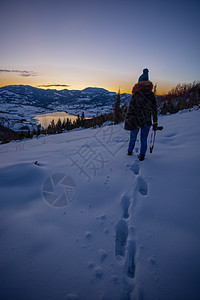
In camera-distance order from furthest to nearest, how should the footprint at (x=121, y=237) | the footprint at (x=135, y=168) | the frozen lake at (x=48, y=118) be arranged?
1. the frozen lake at (x=48, y=118)
2. the footprint at (x=135, y=168)
3. the footprint at (x=121, y=237)

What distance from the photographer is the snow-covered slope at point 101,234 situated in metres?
0.95

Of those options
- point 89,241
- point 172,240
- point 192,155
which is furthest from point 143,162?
point 89,241

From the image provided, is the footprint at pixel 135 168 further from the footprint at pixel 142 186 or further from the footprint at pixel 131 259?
the footprint at pixel 131 259

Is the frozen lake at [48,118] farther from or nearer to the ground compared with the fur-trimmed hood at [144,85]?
nearer to the ground

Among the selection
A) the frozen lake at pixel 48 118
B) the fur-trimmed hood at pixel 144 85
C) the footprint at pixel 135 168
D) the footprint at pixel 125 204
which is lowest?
the frozen lake at pixel 48 118

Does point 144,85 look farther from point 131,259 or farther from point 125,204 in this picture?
point 131,259

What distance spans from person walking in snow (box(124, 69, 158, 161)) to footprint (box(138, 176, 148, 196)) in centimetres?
79

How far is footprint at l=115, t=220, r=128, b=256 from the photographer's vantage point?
123cm

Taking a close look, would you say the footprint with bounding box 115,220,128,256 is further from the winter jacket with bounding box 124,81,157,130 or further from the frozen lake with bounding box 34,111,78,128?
the frozen lake with bounding box 34,111,78,128

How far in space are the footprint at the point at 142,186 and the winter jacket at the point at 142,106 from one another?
1307mm

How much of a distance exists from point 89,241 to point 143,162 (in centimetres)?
202

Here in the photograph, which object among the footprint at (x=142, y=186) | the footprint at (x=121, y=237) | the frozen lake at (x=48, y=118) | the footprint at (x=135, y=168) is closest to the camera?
the footprint at (x=121, y=237)

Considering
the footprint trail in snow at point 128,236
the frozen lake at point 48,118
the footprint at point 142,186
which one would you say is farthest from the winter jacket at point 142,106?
the frozen lake at point 48,118

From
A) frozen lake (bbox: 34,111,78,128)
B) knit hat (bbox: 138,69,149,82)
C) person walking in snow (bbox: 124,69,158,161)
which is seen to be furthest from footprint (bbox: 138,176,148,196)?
frozen lake (bbox: 34,111,78,128)
